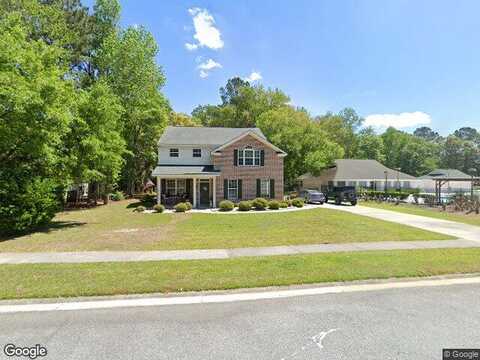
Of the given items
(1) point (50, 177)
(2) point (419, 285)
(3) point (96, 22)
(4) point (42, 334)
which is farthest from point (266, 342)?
(3) point (96, 22)

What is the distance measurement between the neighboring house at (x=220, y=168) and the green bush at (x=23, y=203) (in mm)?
12217

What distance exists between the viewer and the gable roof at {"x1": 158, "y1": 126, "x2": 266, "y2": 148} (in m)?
28.1

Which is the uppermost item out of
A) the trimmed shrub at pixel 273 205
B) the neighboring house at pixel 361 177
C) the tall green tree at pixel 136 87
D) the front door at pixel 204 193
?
the tall green tree at pixel 136 87

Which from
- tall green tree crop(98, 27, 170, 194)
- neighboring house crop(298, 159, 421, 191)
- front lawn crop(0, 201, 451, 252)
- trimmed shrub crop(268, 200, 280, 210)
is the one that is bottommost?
front lawn crop(0, 201, 451, 252)

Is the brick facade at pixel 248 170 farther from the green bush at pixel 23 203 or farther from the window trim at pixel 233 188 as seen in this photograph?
the green bush at pixel 23 203

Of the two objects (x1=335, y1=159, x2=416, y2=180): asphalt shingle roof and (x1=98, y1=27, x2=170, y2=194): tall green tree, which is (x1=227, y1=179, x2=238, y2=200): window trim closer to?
(x1=98, y1=27, x2=170, y2=194): tall green tree

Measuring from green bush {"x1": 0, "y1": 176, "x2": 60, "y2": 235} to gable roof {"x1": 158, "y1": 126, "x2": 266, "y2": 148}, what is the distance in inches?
582

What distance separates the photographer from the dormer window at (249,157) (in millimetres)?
27016

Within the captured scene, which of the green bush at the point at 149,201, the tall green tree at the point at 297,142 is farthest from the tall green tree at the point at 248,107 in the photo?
the green bush at the point at 149,201

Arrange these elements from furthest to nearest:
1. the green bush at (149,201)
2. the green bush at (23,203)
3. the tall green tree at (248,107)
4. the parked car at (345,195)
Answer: the tall green tree at (248,107)
the parked car at (345,195)
the green bush at (149,201)
the green bush at (23,203)

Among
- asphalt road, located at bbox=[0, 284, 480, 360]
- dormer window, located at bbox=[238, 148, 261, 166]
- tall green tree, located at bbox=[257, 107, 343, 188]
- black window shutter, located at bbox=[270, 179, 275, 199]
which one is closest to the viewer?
asphalt road, located at bbox=[0, 284, 480, 360]

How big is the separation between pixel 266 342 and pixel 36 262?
7.52 metres

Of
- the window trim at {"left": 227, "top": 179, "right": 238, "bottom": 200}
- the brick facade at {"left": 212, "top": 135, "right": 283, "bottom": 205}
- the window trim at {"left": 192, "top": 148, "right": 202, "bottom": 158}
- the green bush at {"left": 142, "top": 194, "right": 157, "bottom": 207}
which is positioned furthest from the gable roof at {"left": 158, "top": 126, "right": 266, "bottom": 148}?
the green bush at {"left": 142, "top": 194, "right": 157, "bottom": 207}

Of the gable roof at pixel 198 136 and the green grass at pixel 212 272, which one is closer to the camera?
the green grass at pixel 212 272
